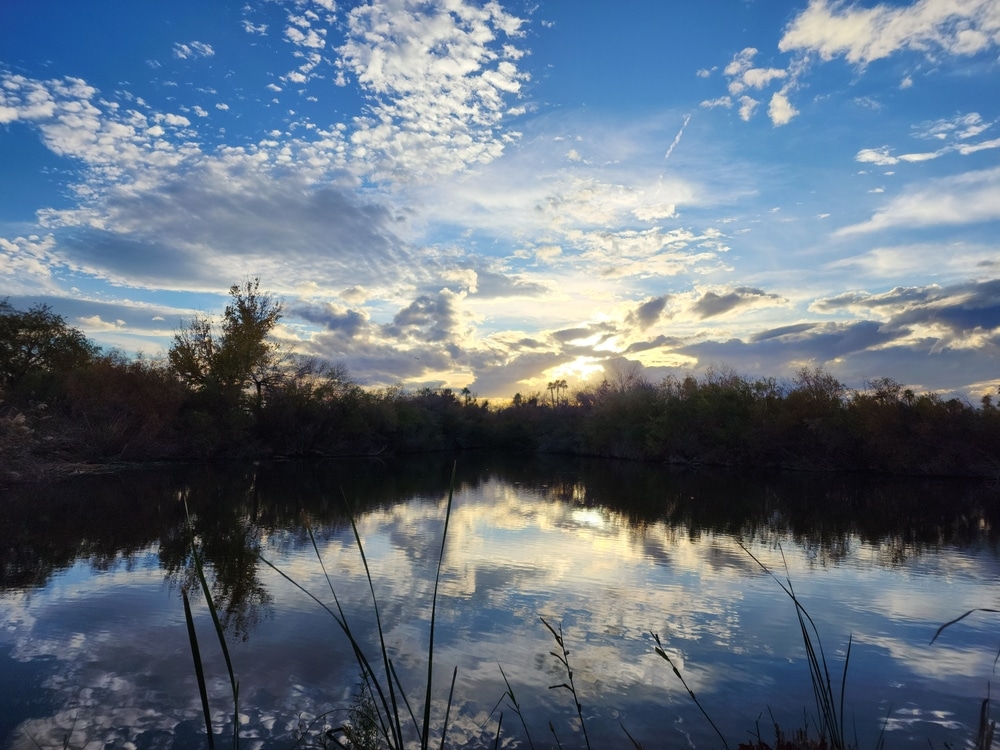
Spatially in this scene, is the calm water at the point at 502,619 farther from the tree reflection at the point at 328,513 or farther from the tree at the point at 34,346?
the tree at the point at 34,346

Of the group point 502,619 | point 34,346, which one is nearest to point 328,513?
point 502,619

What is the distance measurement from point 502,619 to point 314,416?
3230cm

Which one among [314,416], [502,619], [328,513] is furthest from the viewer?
[314,416]

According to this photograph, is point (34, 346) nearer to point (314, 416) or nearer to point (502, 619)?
point (314, 416)

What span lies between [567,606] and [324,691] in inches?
127

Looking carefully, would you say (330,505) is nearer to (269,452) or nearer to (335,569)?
(335,569)

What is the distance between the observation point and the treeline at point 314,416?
24984mm

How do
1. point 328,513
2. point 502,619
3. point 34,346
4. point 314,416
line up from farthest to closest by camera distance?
point 314,416 → point 34,346 → point 328,513 → point 502,619

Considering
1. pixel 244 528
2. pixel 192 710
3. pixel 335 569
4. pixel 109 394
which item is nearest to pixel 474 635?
pixel 192 710

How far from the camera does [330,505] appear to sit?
15812 millimetres

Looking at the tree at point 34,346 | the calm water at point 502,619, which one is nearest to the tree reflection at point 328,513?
the calm water at point 502,619

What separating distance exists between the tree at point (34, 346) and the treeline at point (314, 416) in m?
0.06

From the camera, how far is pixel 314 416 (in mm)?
37312

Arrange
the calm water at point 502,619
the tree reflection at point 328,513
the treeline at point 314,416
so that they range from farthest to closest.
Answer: the treeline at point 314,416 → the tree reflection at point 328,513 → the calm water at point 502,619
